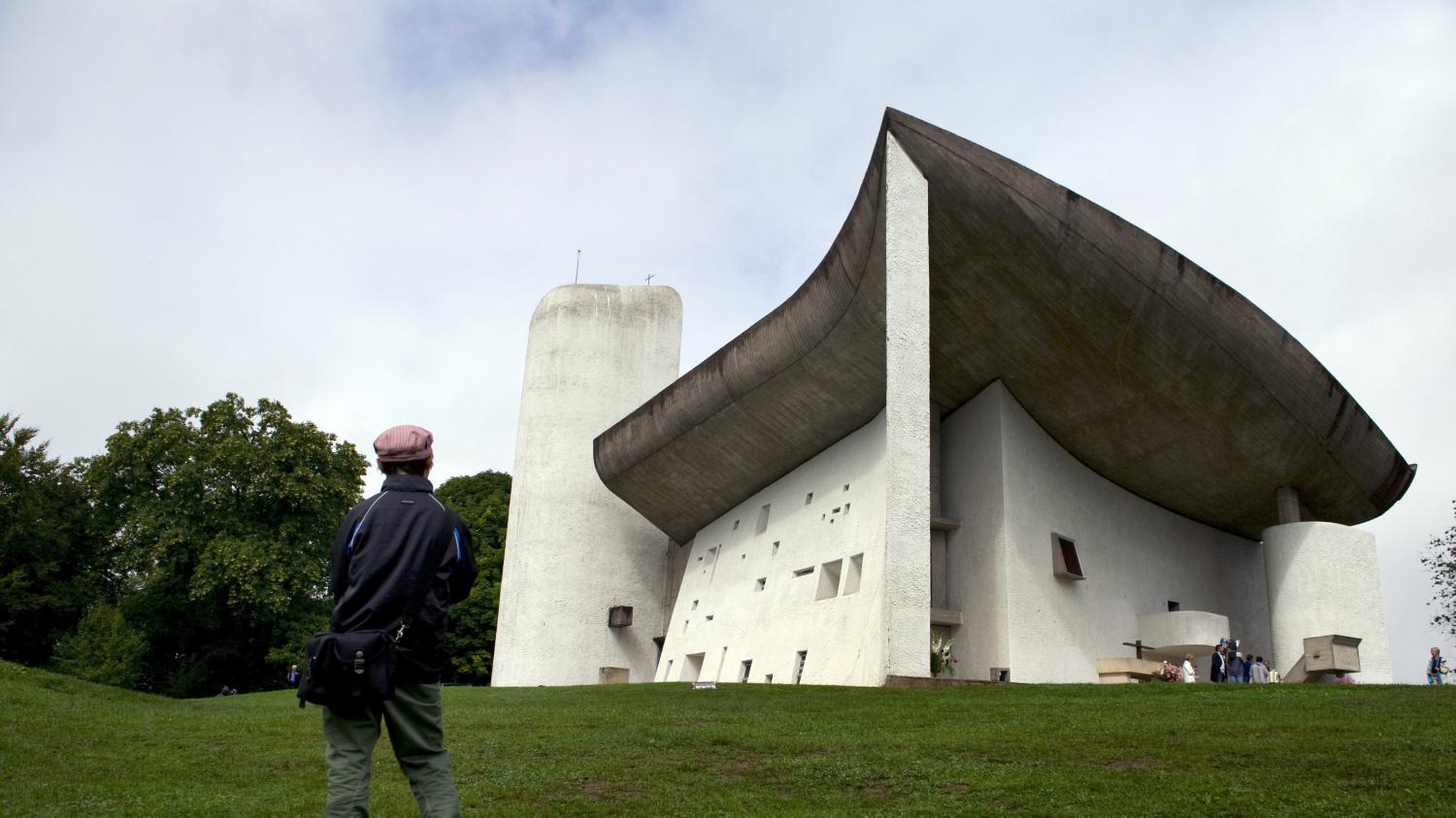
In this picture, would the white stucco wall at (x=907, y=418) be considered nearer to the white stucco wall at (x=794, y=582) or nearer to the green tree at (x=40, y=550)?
the white stucco wall at (x=794, y=582)

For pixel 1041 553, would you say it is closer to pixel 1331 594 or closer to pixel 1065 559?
pixel 1065 559

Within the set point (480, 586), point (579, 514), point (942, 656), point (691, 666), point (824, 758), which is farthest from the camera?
point (480, 586)

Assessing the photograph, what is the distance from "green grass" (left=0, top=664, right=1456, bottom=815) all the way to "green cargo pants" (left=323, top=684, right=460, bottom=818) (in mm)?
2628

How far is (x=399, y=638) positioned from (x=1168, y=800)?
4.53 m

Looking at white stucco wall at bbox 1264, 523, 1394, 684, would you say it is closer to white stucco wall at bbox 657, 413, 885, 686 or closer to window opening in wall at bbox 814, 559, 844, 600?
white stucco wall at bbox 657, 413, 885, 686

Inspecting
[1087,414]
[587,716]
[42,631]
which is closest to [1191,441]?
[1087,414]

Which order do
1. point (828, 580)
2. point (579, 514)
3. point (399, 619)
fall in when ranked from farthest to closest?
1. point (579, 514)
2. point (828, 580)
3. point (399, 619)

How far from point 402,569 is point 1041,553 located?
71.0ft

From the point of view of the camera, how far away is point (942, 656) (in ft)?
71.7

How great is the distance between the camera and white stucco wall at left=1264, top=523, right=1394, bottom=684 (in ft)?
78.1

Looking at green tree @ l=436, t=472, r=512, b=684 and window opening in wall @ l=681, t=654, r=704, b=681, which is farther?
green tree @ l=436, t=472, r=512, b=684

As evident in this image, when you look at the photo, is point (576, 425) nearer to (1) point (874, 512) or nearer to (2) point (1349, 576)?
(1) point (874, 512)

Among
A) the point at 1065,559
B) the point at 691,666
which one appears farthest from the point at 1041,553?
the point at 691,666

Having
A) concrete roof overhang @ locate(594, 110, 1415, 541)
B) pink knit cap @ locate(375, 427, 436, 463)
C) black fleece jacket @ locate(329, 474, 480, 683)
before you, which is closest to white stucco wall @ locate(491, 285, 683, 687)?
concrete roof overhang @ locate(594, 110, 1415, 541)
